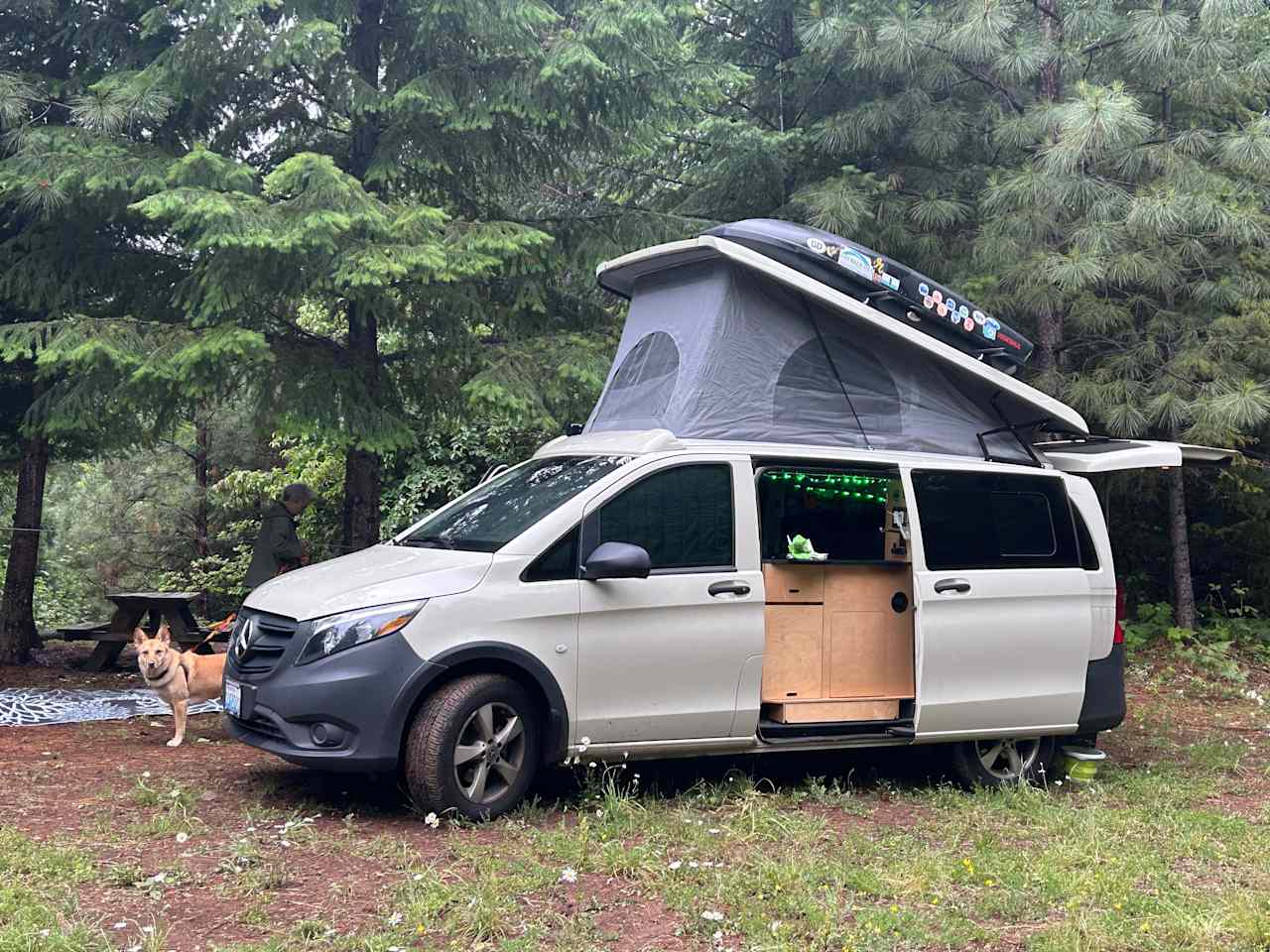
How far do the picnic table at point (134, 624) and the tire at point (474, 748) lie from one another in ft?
18.9

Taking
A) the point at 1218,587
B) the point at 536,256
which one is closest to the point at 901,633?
the point at 536,256

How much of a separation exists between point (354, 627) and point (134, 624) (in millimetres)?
6704

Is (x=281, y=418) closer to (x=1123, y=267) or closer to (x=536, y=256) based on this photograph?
(x=536, y=256)

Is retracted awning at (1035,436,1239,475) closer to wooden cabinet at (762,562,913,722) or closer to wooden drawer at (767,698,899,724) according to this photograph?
wooden cabinet at (762,562,913,722)

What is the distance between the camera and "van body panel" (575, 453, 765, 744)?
20.8ft

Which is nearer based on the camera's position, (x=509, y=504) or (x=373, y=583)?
(x=373, y=583)

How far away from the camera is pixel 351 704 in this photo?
5875mm

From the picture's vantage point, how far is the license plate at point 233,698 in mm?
6340

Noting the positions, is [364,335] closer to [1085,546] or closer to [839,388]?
[839,388]

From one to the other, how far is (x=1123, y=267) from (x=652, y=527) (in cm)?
633

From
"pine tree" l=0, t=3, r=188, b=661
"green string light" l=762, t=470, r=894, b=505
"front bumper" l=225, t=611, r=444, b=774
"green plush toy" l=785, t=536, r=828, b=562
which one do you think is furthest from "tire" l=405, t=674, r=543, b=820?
"pine tree" l=0, t=3, r=188, b=661


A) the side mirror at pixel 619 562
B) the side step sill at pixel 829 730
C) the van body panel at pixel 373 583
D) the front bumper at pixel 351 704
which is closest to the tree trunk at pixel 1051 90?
the side step sill at pixel 829 730

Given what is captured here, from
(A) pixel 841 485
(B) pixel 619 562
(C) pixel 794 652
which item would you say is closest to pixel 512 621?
(B) pixel 619 562

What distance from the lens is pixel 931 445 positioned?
24.9 feet
